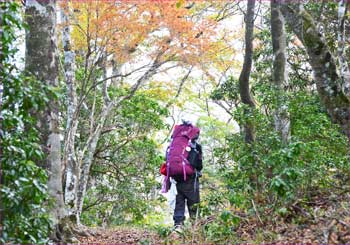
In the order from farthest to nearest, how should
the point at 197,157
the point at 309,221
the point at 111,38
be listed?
the point at 111,38 < the point at 197,157 < the point at 309,221

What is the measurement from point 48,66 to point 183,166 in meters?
2.25

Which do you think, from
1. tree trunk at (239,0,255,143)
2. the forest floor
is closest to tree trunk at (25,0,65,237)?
the forest floor

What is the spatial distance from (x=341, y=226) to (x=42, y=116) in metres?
3.40

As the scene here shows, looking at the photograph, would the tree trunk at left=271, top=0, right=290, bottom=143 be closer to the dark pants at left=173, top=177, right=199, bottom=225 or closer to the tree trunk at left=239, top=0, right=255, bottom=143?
the tree trunk at left=239, top=0, right=255, bottom=143

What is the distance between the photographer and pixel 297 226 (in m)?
4.13

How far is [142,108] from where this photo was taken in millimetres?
11367

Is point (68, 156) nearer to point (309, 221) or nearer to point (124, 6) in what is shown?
point (124, 6)

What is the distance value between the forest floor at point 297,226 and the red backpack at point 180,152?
933 mm

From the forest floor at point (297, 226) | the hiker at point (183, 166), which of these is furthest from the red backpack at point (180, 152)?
the forest floor at point (297, 226)

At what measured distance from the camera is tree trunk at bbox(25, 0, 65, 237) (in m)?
4.95

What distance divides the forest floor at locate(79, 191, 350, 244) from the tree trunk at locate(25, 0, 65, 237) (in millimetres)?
1239

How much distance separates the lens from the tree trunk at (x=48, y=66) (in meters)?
4.95

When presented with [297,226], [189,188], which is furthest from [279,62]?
[297,226]

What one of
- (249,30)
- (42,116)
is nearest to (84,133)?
(249,30)
